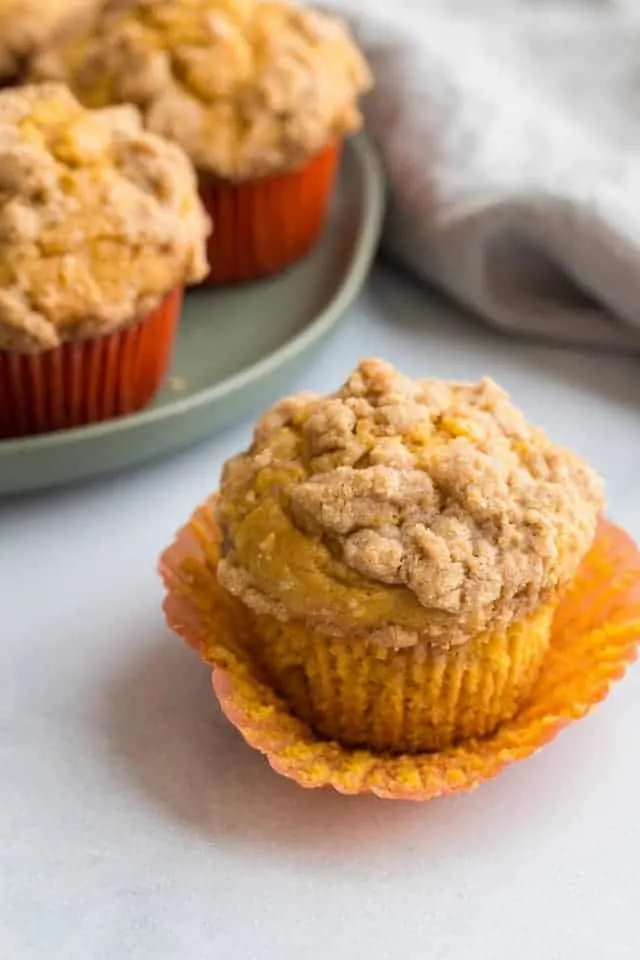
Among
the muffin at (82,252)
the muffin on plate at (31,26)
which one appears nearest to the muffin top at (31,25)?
the muffin on plate at (31,26)

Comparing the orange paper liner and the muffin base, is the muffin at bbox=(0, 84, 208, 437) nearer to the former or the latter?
the orange paper liner

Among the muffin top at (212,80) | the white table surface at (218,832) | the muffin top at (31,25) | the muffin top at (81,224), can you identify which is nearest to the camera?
the white table surface at (218,832)

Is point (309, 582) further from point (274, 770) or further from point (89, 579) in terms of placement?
point (89, 579)

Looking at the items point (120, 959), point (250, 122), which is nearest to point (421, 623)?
point (120, 959)

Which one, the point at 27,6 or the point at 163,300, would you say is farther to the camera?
the point at 27,6

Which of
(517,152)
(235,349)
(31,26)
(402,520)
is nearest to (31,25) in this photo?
(31,26)

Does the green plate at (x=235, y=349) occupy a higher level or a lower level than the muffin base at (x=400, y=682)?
lower

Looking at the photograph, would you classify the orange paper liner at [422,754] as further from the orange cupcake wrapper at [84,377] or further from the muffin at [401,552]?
the orange cupcake wrapper at [84,377]
